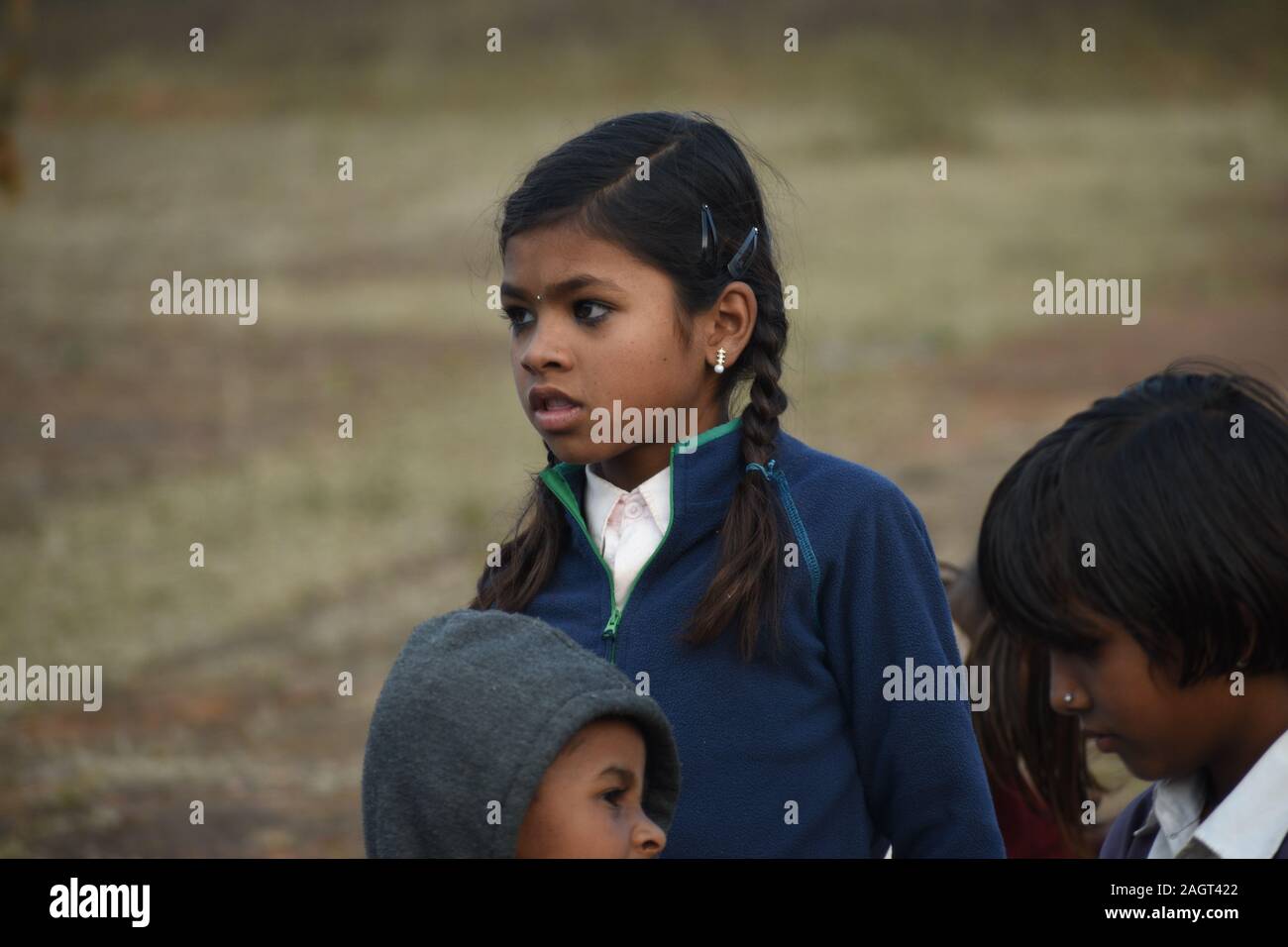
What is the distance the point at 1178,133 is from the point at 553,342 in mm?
20621

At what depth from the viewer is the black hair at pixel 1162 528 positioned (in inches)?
73.4

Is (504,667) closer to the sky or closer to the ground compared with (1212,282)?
closer to the ground

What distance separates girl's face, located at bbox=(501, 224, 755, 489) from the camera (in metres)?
2.15

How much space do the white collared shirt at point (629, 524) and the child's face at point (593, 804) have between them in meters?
0.37

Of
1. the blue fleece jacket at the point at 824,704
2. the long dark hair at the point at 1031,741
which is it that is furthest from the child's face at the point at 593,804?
the long dark hair at the point at 1031,741

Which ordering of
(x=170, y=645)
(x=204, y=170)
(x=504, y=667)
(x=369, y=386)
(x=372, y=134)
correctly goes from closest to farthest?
(x=504, y=667) → (x=170, y=645) → (x=369, y=386) → (x=204, y=170) → (x=372, y=134)

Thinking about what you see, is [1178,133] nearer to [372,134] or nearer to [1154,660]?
[372,134]

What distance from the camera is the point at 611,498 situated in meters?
2.30

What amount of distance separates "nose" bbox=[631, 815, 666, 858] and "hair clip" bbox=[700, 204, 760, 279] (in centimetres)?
86

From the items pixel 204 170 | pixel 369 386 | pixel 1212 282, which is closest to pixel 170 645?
pixel 369 386

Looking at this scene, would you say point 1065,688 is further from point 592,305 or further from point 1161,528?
point 592,305

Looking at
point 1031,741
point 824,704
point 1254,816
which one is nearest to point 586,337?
point 824,704

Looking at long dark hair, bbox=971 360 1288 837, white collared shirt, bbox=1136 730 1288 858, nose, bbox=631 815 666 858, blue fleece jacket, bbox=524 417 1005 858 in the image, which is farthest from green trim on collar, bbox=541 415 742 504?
white collared shirt, bbox=1136 730 1288 858

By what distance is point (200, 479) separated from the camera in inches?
432
